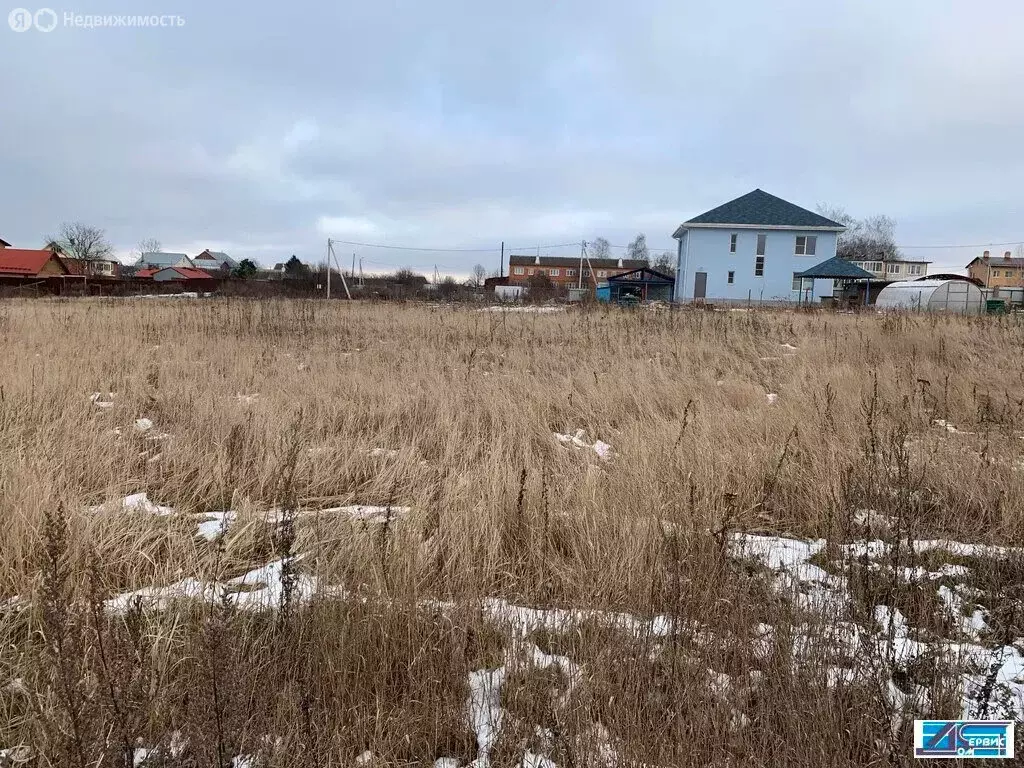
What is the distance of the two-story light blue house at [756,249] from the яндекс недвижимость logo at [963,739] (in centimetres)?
3788

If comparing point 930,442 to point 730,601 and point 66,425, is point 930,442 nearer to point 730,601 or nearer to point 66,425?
point 730,601

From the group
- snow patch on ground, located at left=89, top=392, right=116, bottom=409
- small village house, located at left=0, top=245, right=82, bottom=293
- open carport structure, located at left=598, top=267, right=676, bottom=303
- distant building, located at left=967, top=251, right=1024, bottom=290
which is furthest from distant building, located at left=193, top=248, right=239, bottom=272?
distant building, located at left=967, top=251, right=1024, bottom=290

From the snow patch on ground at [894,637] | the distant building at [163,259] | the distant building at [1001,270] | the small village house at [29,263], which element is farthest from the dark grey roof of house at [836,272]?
the distant building at [163,259]

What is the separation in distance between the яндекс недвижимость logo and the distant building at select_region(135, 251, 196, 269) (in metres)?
106

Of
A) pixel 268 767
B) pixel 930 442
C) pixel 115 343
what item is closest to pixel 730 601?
pixel 268 767

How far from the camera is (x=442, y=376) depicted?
6469 mm

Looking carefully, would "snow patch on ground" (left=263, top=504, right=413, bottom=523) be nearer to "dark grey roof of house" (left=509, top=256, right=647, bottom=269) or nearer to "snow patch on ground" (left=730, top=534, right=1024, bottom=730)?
"snow patch on ground" (left=730, top=534, right=1024, bottom=730)

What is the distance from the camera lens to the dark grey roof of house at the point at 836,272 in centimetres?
3309

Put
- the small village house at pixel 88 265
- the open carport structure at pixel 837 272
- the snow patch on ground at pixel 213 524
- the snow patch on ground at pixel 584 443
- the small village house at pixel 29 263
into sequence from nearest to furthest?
the snow patch on ground at pixel 213 524
the snow patch on ground at pixel 584 443
the open carport structure at pixel 837 272
the small village house at pixel 29 263
the small village house at pixel 88 265

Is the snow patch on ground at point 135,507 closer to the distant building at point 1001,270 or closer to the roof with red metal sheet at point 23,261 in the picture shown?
the roof with red metal sheet at point 23,261

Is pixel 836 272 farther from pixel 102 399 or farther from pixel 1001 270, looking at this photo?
pixel 1001 270

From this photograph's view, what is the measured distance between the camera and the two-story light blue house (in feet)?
121

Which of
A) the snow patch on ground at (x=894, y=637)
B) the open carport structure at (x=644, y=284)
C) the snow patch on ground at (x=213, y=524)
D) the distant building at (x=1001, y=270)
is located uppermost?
the distant building at (x=1001, y=270)

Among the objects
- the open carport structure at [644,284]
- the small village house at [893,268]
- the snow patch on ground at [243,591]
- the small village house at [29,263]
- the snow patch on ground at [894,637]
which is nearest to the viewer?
the snow patch on ground at [894,637]
